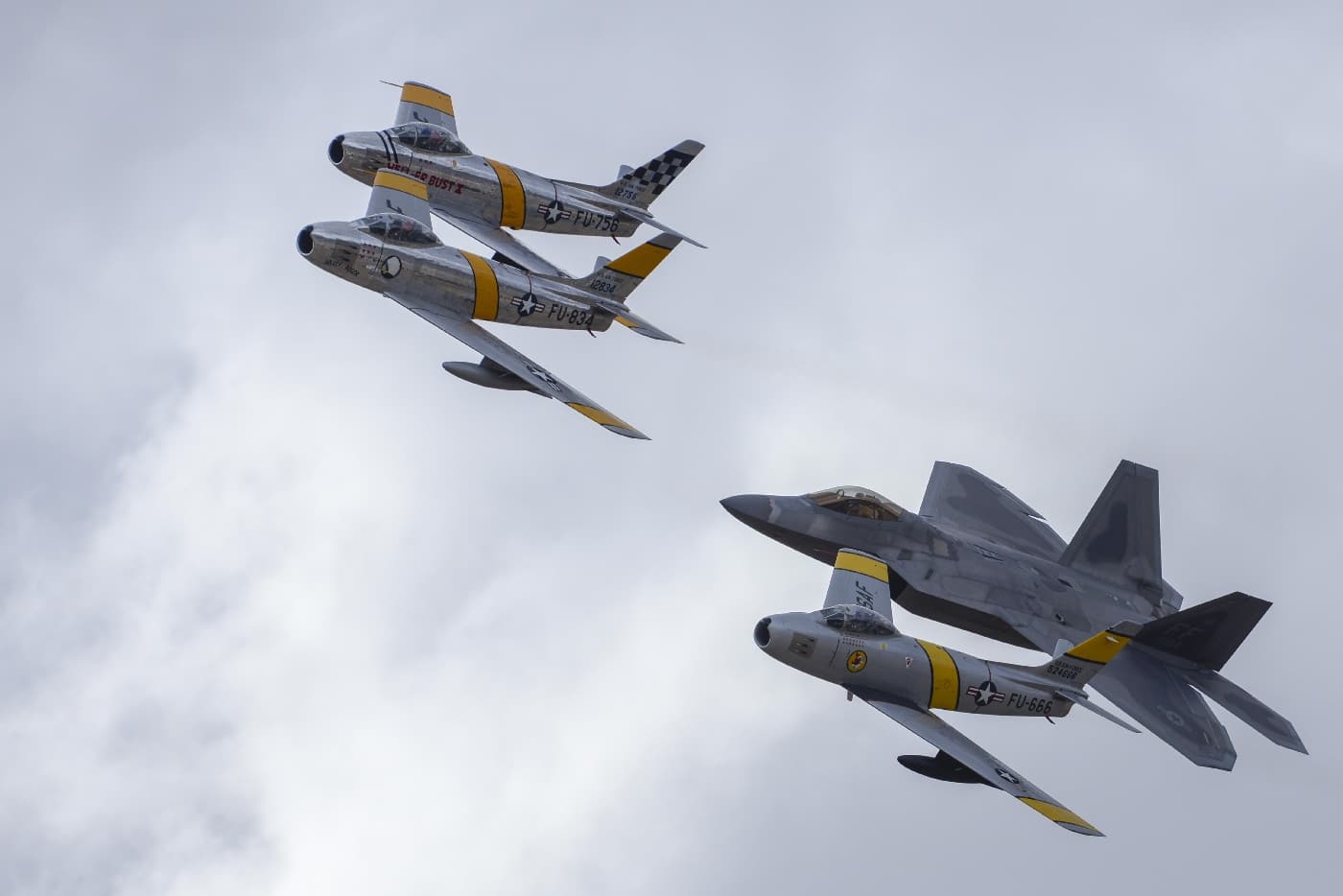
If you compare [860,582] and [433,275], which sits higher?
[433,275]

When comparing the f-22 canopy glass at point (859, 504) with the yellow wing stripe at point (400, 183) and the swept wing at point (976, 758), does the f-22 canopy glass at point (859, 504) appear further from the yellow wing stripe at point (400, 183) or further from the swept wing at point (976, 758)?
the yellow wing stripe at point (400, 183)

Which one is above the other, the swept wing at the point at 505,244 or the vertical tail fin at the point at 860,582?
the swept wing at the point at 505,244

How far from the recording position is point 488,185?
59781mm

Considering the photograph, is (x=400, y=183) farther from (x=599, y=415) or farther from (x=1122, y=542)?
(x=1122, y=542)

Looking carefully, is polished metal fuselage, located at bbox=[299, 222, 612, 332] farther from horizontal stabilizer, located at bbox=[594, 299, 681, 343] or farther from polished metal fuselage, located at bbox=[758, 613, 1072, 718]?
polished metal fuselage, located at bbox=[758, 613, 1072, 718]

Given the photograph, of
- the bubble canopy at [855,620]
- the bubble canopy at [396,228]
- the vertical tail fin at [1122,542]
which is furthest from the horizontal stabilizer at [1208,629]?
the bubble canopy at [396,228]

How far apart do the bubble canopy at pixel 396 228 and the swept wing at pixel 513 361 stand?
154 cm

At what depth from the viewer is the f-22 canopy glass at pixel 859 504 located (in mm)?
50344

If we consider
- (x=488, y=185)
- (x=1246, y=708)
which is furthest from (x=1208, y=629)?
(x=488, y=185)

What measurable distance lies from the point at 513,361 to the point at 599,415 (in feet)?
9.50

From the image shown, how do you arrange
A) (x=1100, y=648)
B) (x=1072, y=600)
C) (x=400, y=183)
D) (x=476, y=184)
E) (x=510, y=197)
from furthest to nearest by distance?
(x=510, y=197), (x=476, y=184), (x=400, y=183), (x=1072, y=600), (x=1100, y=648)

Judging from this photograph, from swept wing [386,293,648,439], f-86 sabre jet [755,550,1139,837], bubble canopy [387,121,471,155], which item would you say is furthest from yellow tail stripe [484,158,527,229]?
f-86 sabre jet [755,550,1139,837]

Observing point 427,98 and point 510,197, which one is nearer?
point 510,197

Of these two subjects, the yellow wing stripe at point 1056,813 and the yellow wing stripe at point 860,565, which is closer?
the yellow wing stripe at point 1056,813
